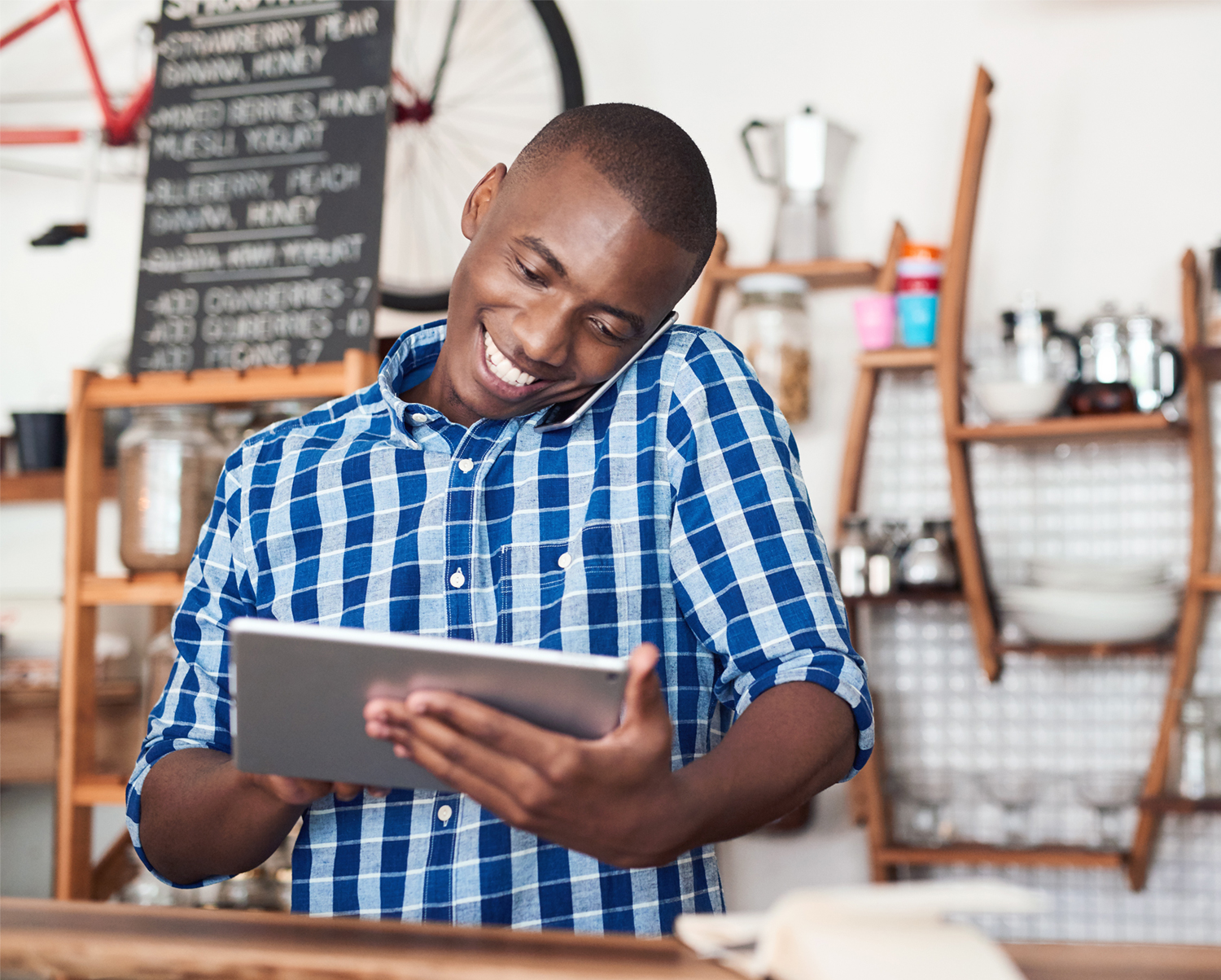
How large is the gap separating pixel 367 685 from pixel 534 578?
0.30m

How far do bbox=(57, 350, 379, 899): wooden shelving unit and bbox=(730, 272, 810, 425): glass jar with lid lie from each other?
2.86ft

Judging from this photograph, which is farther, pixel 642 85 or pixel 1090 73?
pixel 642 85

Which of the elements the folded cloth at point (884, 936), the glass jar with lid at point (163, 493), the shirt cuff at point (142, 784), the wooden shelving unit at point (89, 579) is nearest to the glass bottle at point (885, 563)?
the wooden shelving unit at point (89, 579)

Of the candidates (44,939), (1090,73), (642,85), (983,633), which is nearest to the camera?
(44,939)

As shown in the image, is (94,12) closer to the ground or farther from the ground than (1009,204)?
farther from the ground

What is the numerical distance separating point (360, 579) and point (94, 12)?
2504 mm

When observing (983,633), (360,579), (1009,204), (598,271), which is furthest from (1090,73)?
(360,579)

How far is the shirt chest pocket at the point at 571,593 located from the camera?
93 centimetres

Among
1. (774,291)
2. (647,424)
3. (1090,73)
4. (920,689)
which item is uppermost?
(1090,73)

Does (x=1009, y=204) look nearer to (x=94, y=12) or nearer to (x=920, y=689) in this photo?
(x=920, y=689)

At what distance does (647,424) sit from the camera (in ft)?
3.21

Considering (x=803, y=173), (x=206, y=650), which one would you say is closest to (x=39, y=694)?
(x=206, y=650)

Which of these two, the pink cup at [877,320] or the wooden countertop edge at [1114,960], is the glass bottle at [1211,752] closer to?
the pink cup at [877,320]

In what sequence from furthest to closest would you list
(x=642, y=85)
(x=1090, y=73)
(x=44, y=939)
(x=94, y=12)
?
(x=94, y=12) < (x=642, y=85) < (x=1090, y=73) < (x=44, y=939)
